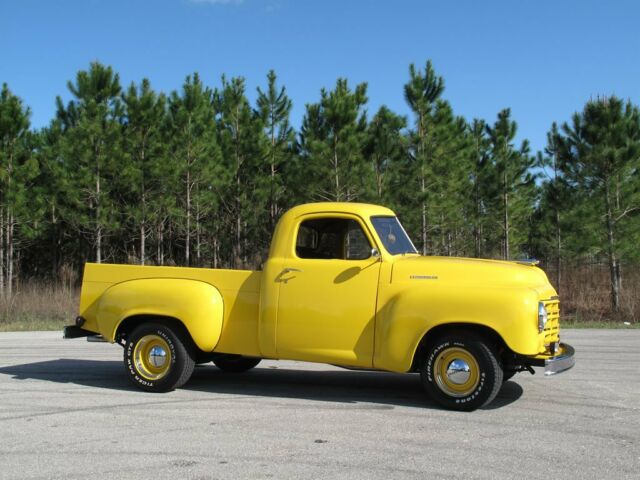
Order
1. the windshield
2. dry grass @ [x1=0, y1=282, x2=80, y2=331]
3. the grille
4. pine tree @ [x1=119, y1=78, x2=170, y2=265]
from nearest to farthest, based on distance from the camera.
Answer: the grille
the windshield
dry grass @ [x1=0, y1=282, x2=80, y2=331]
pine tree @ [x1=119, y1=78, x2=170, y2=265]

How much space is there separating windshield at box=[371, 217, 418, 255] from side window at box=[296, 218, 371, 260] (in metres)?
0.20

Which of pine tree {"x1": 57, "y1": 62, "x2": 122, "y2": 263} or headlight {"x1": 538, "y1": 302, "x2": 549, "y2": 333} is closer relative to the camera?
headlight {"x1": 538, "y1": 302, "x2": 549, "y2": 333}

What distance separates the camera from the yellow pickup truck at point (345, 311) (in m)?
6.53

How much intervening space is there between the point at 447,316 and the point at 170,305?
3.06 m

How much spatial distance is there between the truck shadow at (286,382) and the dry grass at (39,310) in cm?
927

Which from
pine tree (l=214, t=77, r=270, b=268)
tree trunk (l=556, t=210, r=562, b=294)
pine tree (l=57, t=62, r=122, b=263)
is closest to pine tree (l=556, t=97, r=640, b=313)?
tree trunk (l=556, t=210, r=562, b=294)

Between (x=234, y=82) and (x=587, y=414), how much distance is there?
33121mm

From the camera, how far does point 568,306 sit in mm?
26188

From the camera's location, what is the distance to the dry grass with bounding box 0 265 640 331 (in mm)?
19578

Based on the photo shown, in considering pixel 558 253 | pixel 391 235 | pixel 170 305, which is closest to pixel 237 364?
pixel 170 305

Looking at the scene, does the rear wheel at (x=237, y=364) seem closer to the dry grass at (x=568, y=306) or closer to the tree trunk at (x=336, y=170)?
the dry grass at (x=568, y=306)

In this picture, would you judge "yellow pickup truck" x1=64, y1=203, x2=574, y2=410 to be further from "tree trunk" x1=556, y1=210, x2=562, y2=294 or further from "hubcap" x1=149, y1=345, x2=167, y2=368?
"tree trunk" x1=556, y1=210, x2=562, y2=294

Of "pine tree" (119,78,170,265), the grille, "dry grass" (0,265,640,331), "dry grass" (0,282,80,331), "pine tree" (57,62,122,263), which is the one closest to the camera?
the grille

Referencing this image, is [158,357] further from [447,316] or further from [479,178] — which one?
[479,178]
